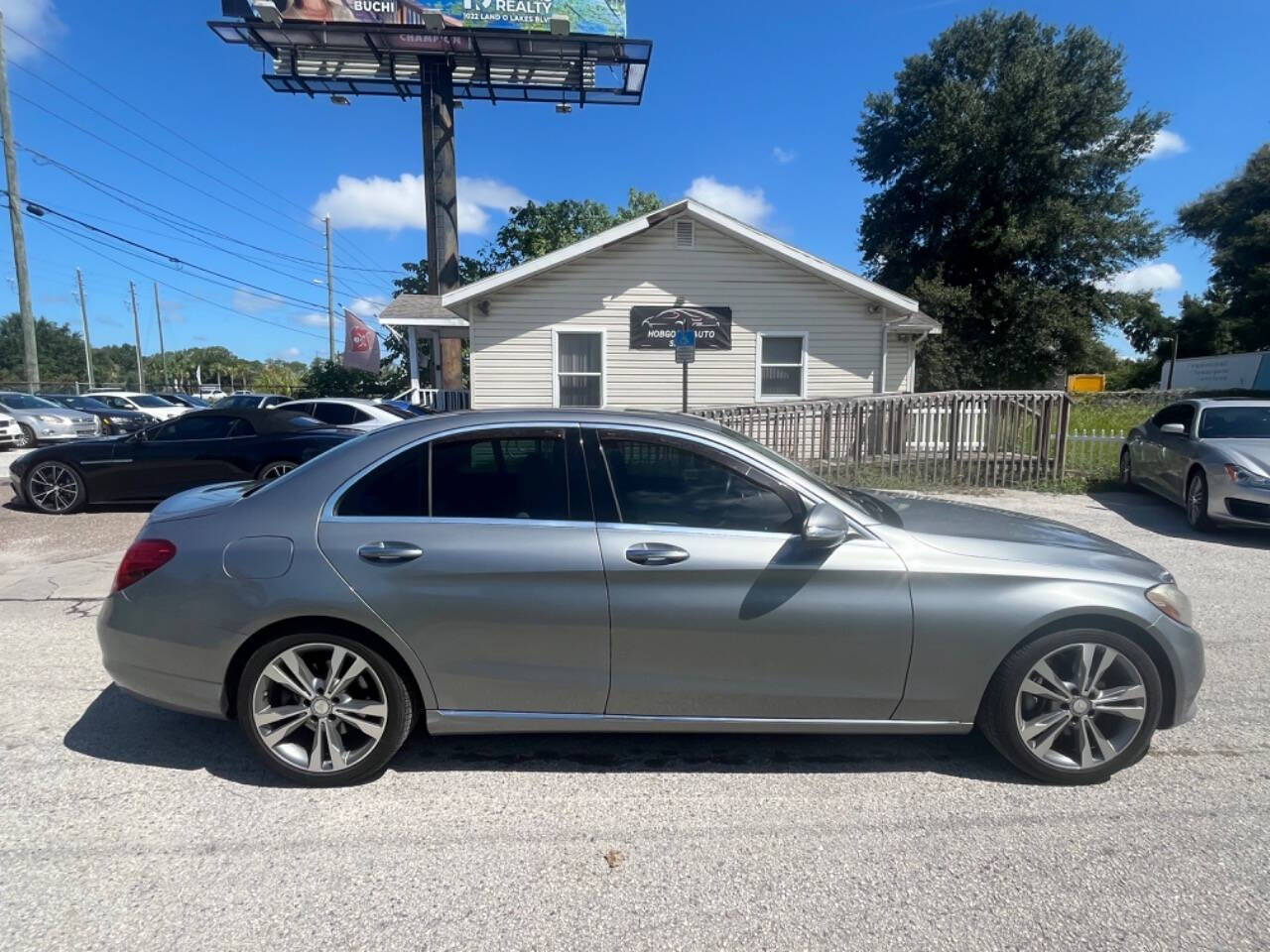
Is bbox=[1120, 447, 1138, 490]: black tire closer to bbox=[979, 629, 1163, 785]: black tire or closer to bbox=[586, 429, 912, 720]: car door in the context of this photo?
bbox=[979, 629, 1163, 785]: black tire

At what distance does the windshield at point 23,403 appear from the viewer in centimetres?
1861

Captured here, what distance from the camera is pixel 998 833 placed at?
2.70m

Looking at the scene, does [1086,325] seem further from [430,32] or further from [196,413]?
[196,413]

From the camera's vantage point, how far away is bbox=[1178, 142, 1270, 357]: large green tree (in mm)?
35812

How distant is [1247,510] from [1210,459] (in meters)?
0.67

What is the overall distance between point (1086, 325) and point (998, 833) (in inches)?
1243

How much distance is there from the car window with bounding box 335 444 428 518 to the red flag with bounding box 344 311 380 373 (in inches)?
889

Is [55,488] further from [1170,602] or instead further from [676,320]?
[1170,602]

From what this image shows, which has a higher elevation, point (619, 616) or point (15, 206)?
point (15, 206)

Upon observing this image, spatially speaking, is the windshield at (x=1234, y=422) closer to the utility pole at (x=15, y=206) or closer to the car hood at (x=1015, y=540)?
the car hood at (x=1015, y=540)

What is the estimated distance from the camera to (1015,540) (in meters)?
3.12

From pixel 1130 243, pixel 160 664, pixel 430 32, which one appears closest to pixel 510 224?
pixel 430 32

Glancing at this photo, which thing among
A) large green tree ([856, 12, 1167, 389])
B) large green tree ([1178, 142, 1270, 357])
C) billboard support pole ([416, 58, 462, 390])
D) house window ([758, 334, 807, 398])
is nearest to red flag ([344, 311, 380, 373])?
billboard support pole ([416, 58, 462, 390])

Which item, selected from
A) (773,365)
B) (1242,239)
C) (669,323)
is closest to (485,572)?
(669,323)
